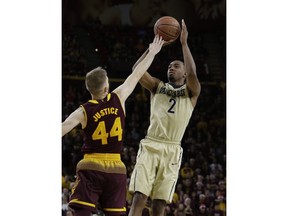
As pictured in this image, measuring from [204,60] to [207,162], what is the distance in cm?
420

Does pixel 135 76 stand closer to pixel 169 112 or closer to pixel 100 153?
pixel 100 153

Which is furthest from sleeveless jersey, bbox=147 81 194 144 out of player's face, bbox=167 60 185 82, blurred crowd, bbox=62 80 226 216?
blurred crowd, bbox=62 80 226 216

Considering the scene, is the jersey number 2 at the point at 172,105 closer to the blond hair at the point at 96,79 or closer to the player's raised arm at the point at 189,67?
the player's raised arm at the point at 189,67

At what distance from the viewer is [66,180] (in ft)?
33.2

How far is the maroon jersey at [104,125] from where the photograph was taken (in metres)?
6.04

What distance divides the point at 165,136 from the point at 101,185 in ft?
4.31

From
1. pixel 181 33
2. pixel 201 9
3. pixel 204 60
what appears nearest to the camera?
pixel 181 33

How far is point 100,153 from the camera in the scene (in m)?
6.12

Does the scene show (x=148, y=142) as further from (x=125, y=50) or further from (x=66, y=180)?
(x=125, y=50)

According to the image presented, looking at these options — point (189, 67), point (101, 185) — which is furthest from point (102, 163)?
point (189, 67)

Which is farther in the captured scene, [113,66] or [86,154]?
[113,66]

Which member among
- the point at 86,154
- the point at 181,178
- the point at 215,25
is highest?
the point at 215,25

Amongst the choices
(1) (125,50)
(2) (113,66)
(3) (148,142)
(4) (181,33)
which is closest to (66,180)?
(3) (148,142)

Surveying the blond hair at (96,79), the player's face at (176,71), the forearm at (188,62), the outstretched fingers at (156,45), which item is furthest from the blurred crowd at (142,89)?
the blond hair at (96,79)
